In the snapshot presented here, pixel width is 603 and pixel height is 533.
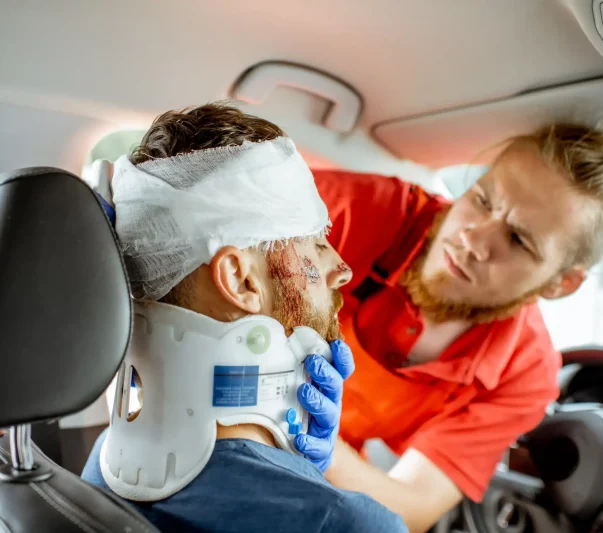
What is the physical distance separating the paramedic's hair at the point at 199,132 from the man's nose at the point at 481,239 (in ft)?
2.73

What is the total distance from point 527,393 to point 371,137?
939mm

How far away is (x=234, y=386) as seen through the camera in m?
0.87

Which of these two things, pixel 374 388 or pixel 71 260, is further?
pixel 374 388

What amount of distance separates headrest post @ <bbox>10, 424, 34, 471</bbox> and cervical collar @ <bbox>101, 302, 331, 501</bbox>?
13 centimetres

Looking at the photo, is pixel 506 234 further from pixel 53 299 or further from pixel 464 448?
pixel 53 299

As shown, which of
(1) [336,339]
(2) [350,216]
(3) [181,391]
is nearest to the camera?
(3) [181,391]

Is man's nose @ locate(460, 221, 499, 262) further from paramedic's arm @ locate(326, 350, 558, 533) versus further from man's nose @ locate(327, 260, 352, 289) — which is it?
man's nose @ locate(327, 260, 352, 289)

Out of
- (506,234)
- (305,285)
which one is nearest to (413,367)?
(506,234)

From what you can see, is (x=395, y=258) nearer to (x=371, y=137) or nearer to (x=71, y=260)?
(x=371, y=137)

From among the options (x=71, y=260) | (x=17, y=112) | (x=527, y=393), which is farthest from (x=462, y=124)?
(x=71, y=260)

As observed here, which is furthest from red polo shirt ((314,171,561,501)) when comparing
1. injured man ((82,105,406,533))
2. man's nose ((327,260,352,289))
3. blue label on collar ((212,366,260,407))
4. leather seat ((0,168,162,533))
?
leather seat ((0,168,162,533))

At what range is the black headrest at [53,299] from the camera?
0.68 m

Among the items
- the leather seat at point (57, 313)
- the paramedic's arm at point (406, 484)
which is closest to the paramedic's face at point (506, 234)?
the paramedic's arm at point (406, 484)

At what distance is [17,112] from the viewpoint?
1354mm
